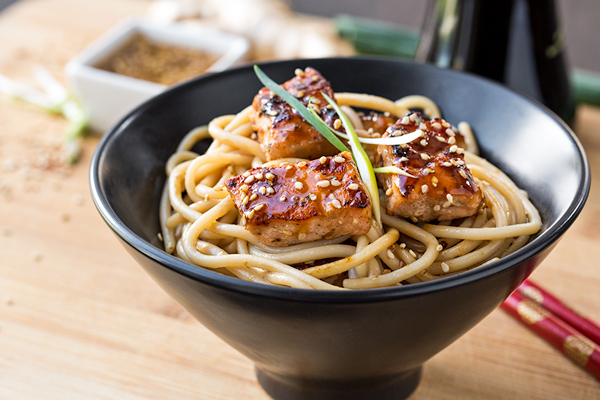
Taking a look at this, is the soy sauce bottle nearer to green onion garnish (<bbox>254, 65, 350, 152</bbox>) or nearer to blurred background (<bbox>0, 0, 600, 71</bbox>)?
green onion garnish (<bbox>254, 65, 350, 152</bbox>)

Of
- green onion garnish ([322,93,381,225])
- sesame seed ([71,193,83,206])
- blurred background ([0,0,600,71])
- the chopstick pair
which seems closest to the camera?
green onion garnish ([322,93,381,225])

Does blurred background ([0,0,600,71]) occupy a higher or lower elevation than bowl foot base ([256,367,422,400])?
lower

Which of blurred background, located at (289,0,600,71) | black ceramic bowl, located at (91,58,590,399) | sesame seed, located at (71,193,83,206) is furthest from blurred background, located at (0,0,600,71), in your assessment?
black ceramic bowl, located at (91,58,590,399)

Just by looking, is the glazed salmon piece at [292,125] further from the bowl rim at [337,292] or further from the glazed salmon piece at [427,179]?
the bowl rim at [337,292]

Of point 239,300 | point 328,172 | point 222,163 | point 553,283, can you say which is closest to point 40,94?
point 222,163

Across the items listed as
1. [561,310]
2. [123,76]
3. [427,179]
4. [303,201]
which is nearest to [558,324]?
[561,310]

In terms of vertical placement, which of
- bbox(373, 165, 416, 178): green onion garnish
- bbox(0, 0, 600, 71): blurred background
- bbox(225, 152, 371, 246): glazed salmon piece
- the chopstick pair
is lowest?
bbox(0, 0, 600, 71): blurred background

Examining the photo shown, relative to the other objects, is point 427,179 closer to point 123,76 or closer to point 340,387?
point 340,387
